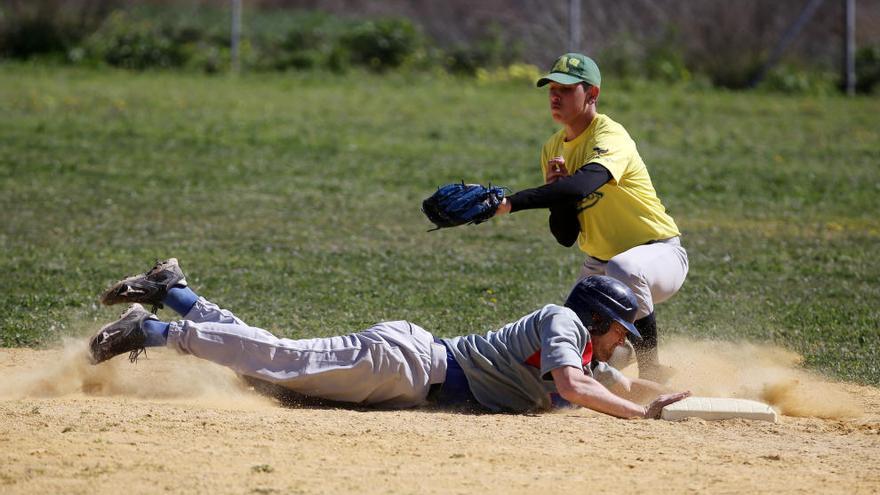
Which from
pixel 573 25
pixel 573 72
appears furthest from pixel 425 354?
pixel 573 25

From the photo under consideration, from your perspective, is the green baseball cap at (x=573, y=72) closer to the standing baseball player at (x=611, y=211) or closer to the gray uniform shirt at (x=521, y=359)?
the standing baseball player at (x=611, y=211)

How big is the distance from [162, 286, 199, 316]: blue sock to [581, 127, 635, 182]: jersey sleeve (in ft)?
7.71

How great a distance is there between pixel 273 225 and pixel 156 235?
1310 mm

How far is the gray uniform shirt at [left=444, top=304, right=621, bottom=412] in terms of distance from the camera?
628cm

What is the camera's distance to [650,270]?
22.5 ft

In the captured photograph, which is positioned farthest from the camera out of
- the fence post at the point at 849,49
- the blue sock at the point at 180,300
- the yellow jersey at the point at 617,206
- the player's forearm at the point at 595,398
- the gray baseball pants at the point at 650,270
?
the fence post at the point at 849,49

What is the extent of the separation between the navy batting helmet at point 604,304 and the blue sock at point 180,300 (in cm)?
213

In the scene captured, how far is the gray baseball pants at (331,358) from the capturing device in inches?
251

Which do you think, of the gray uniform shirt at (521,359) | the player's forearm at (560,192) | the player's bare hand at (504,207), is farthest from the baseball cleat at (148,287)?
the player's forearm at (560,192)

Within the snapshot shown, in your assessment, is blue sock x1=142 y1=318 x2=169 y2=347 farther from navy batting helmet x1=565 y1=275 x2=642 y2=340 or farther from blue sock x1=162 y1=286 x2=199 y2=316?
navy batting helmet x1=565 y1=275 x2=642 y2=340

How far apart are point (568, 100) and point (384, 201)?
719 cm

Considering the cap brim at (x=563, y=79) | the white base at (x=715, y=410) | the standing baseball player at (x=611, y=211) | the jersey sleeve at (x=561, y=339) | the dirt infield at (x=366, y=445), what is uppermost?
the cap brim at (x=563, y=79)

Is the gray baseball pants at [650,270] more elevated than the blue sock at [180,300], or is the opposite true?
the gray baseball pants at [650,270]

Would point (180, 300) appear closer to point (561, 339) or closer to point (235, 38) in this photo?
point (561, 339)
